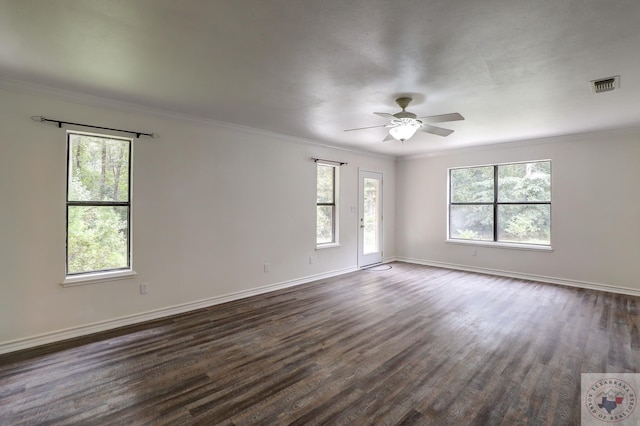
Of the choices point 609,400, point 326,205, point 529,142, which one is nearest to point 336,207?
point 326,205

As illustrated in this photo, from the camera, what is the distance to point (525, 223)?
5762 mm

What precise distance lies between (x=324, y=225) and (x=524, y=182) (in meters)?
3.74

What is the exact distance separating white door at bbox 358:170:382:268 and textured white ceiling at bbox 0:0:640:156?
293cm

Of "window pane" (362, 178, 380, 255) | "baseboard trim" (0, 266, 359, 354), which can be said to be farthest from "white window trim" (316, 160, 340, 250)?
"baseboard trim" (0, 266, 359, 354)

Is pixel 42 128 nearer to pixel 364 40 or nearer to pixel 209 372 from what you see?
pixel 209 372

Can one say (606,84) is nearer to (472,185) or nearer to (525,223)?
(525,223)

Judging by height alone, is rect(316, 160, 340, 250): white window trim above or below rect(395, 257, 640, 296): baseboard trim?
above

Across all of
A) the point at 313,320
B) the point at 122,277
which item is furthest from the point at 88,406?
the point at 313,320

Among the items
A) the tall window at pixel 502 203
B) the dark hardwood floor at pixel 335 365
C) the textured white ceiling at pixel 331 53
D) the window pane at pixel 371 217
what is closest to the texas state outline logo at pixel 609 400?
the dark hardwood floor at pixel 335 365

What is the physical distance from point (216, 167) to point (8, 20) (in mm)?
2480

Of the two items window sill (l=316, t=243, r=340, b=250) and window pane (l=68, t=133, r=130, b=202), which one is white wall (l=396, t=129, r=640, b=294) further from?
window pane (l=68, t=133, r=130, b=202)

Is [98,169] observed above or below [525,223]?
above

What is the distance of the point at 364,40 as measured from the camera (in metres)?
2.20

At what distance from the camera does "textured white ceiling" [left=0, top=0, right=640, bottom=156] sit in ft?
6.16
